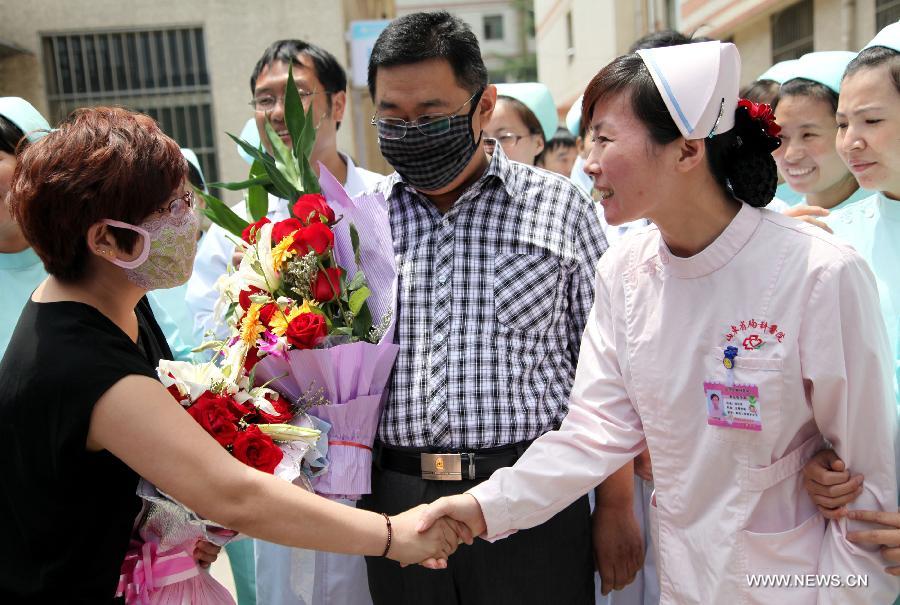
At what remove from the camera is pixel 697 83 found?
70.2 inches

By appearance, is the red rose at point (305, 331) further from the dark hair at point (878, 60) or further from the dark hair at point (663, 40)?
the dark hair at point (663, 40)

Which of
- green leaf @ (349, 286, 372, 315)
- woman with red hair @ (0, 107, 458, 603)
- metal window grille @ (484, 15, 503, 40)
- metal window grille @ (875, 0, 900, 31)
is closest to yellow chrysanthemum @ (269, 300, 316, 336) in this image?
green leaf @ (349, 286, 372, 315)

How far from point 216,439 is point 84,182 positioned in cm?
62

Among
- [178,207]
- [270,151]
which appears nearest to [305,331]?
[178,207]

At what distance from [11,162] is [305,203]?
4.33ft

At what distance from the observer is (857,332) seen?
5.58 feet

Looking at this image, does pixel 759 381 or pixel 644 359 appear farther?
pixel 644 359

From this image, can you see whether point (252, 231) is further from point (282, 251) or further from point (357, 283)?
point (357, 283)

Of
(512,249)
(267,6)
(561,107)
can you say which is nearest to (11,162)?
(512,249)

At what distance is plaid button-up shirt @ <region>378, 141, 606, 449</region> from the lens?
221cm

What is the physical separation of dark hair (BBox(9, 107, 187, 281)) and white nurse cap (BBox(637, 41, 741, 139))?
1.12 m

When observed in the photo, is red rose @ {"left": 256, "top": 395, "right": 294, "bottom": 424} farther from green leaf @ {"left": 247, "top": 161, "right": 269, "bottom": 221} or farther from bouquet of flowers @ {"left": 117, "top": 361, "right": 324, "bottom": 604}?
green leaf @ {"left": 247, "top": 161, "right": 269, "bottom": 221}

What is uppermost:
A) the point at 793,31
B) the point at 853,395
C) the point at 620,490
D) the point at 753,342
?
the point at 793,31

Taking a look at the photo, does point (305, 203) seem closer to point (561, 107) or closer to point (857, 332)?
point (857, 332)
